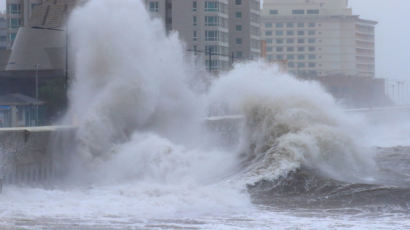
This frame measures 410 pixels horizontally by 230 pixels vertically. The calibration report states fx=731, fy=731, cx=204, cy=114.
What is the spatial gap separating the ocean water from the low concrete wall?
1.53 ft

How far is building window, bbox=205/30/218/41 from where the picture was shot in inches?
3039

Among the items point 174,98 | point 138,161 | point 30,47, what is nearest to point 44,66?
point 30,47

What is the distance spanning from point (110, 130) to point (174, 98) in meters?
4.59

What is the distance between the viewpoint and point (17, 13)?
3179 inches

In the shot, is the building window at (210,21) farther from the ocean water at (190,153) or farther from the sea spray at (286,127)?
the sea spray at (286,127)

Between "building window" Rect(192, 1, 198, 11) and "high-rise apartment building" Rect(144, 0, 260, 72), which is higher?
"building window" Rect(192, 1, 198, 11)

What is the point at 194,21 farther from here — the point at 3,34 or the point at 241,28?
the point at 3,34

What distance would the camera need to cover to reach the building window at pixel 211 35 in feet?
253

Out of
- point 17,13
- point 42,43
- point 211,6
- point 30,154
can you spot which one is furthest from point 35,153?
point 17,13

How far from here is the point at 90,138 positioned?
78.4ft

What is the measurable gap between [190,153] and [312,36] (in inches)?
5017

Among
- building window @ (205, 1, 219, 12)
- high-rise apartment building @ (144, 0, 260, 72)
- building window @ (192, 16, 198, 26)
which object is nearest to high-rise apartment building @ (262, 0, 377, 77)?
high-rise apartment building @ (144, 0, 260, 72)

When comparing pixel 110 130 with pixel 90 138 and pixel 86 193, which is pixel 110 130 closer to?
pixel 90 138

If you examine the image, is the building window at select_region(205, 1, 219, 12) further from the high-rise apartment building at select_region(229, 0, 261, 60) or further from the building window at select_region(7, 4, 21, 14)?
the building window at select_region(7, 4, 21, 14)
